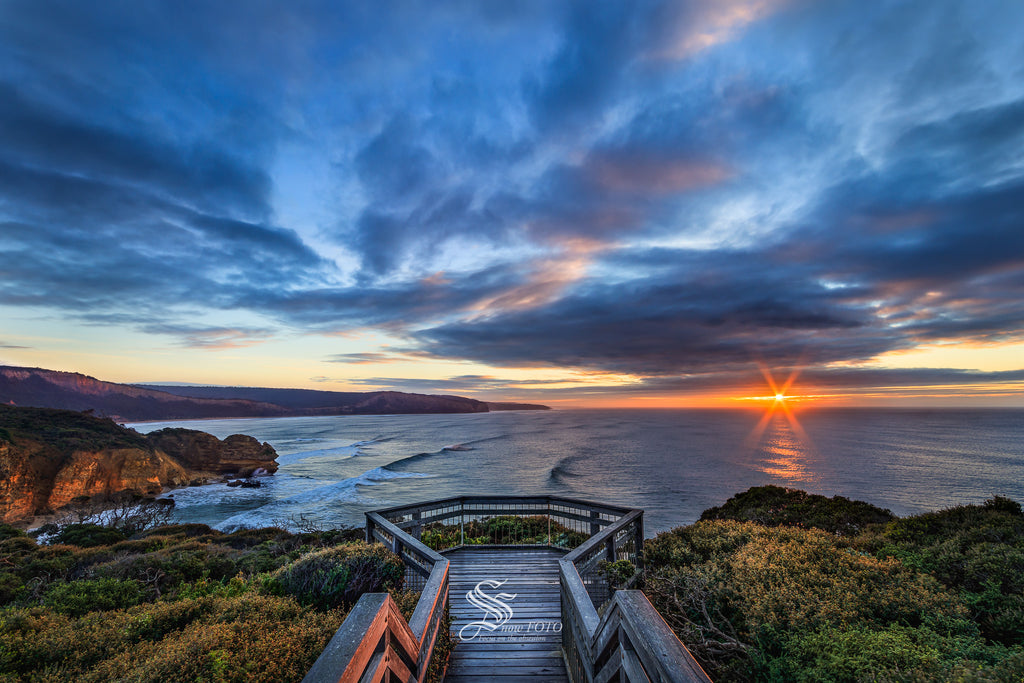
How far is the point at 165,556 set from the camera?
1169 cm

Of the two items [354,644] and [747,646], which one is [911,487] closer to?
[747,646]

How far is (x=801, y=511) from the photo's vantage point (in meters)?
21.3

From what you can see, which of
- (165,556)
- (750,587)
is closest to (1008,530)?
(750,587)

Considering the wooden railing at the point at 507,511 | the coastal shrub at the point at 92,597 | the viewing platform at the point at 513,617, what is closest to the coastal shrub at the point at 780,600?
the viewing platform at the point at 513,617

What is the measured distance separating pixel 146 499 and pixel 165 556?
32.7 m

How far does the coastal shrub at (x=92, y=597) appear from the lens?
238 inches

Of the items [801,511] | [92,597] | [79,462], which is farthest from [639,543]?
[79,462]

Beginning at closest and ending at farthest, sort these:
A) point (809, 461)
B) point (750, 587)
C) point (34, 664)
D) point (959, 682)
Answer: point (959, 682) < point (34, 664) < point (750, 587) < point (809, 461)

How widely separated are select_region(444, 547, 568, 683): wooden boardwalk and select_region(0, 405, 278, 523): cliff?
133 feet

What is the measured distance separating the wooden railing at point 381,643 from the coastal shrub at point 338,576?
1.33 metres

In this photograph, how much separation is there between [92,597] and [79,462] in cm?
4259

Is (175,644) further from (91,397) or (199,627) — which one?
(91,397)

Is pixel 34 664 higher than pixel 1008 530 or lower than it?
higher

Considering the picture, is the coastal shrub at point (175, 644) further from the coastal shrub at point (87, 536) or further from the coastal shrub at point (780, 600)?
the coastal shrub at point (87, 536)
